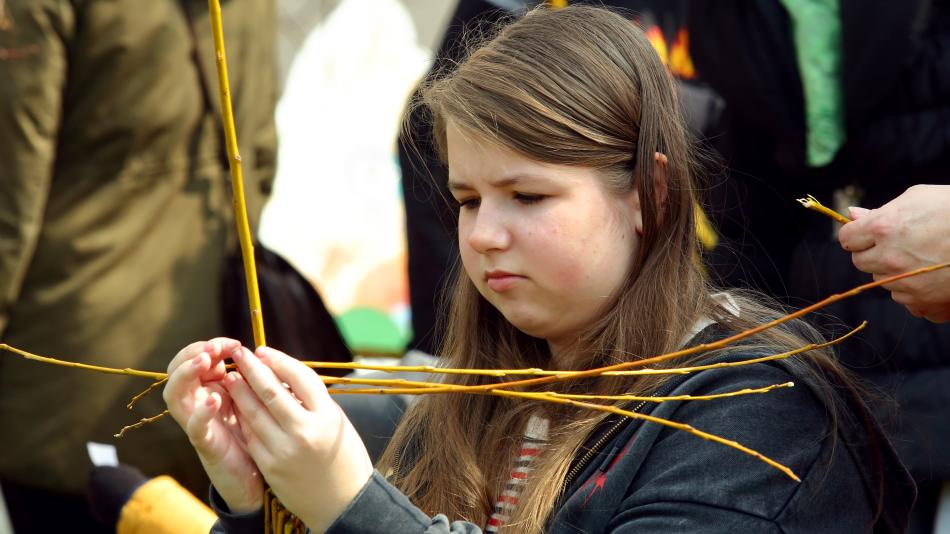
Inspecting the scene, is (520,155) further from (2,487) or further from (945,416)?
(2,487)

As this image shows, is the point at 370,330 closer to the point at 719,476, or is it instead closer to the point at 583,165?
the point at 583,165

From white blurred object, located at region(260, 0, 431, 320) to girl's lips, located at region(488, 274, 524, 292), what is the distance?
257 centimetres

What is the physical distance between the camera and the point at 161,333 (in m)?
2.46

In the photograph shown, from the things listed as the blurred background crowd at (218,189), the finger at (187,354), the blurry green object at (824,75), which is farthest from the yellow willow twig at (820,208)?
the blurry green object at (824,75)

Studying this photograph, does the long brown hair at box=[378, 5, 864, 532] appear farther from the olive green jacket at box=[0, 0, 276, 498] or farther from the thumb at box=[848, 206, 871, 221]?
the olive green jacket at box=[0, 0, 276, 498]

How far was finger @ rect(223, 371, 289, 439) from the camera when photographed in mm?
1155

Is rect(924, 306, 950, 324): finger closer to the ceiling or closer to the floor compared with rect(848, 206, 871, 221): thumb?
closer to the floor

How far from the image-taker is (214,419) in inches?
48.3

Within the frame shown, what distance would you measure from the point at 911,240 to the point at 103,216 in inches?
64.4

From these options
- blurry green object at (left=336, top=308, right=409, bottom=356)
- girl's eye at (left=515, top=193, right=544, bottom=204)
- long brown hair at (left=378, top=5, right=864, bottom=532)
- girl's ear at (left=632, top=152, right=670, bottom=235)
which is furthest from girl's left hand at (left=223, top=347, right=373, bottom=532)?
blurry green object at (left=336, top=308, right=409, bottom=356)

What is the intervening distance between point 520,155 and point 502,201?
0.06 metres

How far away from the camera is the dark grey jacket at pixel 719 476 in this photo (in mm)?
1271

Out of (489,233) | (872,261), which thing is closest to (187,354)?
(489,233)

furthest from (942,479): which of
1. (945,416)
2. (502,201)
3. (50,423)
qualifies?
(50,423)
